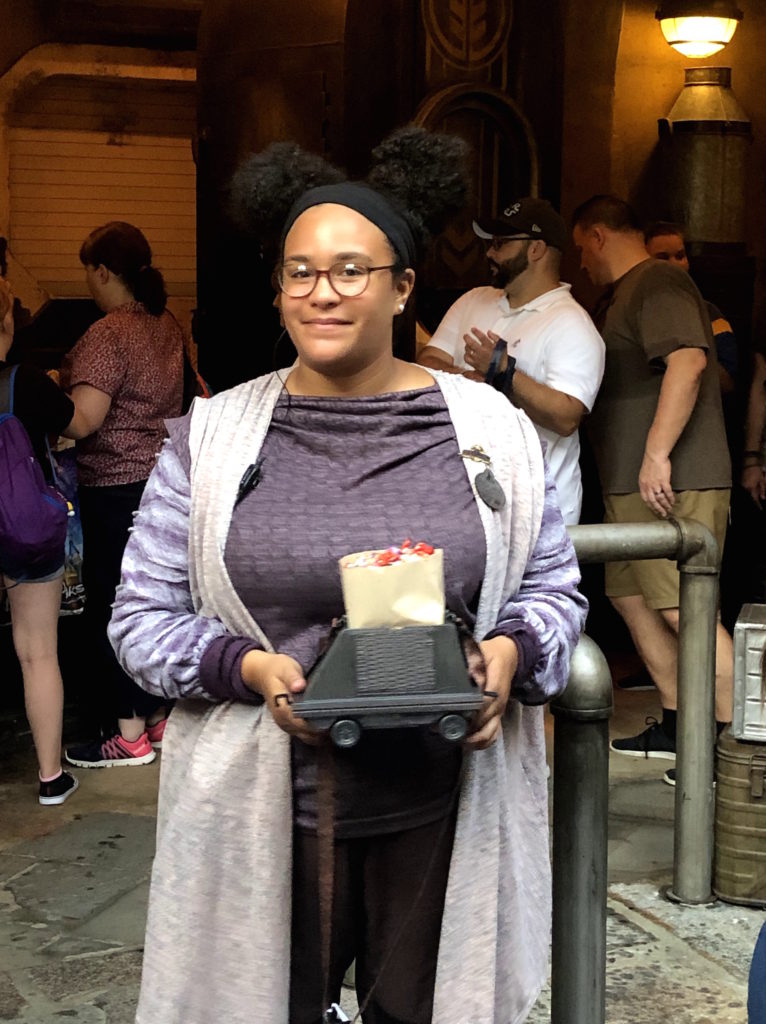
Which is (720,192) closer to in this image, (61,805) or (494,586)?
(61,805)

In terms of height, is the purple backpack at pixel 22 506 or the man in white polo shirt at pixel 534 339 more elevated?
the man in white polo shirt at pixel 534 339

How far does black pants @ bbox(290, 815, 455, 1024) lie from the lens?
2377 mm

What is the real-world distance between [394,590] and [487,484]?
343 millimetres

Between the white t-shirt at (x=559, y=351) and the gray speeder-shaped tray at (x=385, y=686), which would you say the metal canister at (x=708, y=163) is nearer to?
the white t-shirt at (x=559, y=351)

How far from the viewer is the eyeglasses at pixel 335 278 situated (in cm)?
232

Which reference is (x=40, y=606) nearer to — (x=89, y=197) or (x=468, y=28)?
(x=468, y=28)

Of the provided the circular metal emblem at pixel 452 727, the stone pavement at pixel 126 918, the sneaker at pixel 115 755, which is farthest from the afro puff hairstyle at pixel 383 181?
the sneaker at pixel 115 755

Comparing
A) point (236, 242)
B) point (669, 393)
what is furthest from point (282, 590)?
point (236, 242)

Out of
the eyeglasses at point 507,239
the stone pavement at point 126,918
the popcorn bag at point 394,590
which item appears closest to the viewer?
the popcorn bag at point 394,590

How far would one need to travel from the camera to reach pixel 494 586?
237 cm

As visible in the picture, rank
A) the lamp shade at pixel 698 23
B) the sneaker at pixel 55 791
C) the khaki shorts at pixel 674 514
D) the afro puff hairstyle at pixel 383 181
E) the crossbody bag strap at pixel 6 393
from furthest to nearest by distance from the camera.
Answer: the lamp shade at pixel 698 23 → the khaki shorts at pixel 674 514 → the sneaker at pixel 55 791 → the crossbody bag strap at pixel 6 393 → the afro puff hairstyle at pixel 383 181

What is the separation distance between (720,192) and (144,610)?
21.7 feet

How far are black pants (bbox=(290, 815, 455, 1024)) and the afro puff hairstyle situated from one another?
0.95 metres

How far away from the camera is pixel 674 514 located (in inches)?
217
